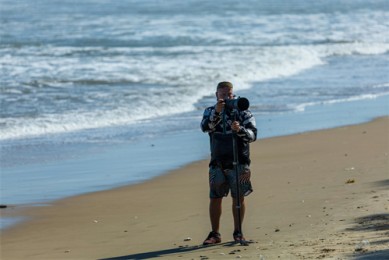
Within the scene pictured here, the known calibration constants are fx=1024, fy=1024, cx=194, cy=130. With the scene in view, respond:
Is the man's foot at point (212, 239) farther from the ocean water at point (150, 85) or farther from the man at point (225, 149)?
the ocean water at point (150, 85)

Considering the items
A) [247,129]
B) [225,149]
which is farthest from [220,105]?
[225,149]

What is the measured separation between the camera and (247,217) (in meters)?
9.07

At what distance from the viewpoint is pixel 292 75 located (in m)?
24.0

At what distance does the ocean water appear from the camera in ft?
43.1

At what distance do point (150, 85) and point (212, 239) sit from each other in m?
13.7

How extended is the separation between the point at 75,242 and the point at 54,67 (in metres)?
17.1

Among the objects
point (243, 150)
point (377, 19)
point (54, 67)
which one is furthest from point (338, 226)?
point (377, 19)

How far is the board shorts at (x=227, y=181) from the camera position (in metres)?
8.06

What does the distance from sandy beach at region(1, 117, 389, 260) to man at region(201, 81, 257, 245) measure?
238 mm

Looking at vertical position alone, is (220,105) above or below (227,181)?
above

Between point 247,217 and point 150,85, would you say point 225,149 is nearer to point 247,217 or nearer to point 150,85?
point 247,217

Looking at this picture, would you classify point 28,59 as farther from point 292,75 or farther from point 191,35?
point 191,35

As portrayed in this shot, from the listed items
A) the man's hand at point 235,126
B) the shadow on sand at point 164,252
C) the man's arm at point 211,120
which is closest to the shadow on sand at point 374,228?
the shadow on sand at point 164,252

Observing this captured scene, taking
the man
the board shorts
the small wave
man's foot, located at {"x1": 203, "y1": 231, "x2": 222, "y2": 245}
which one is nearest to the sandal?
the man
